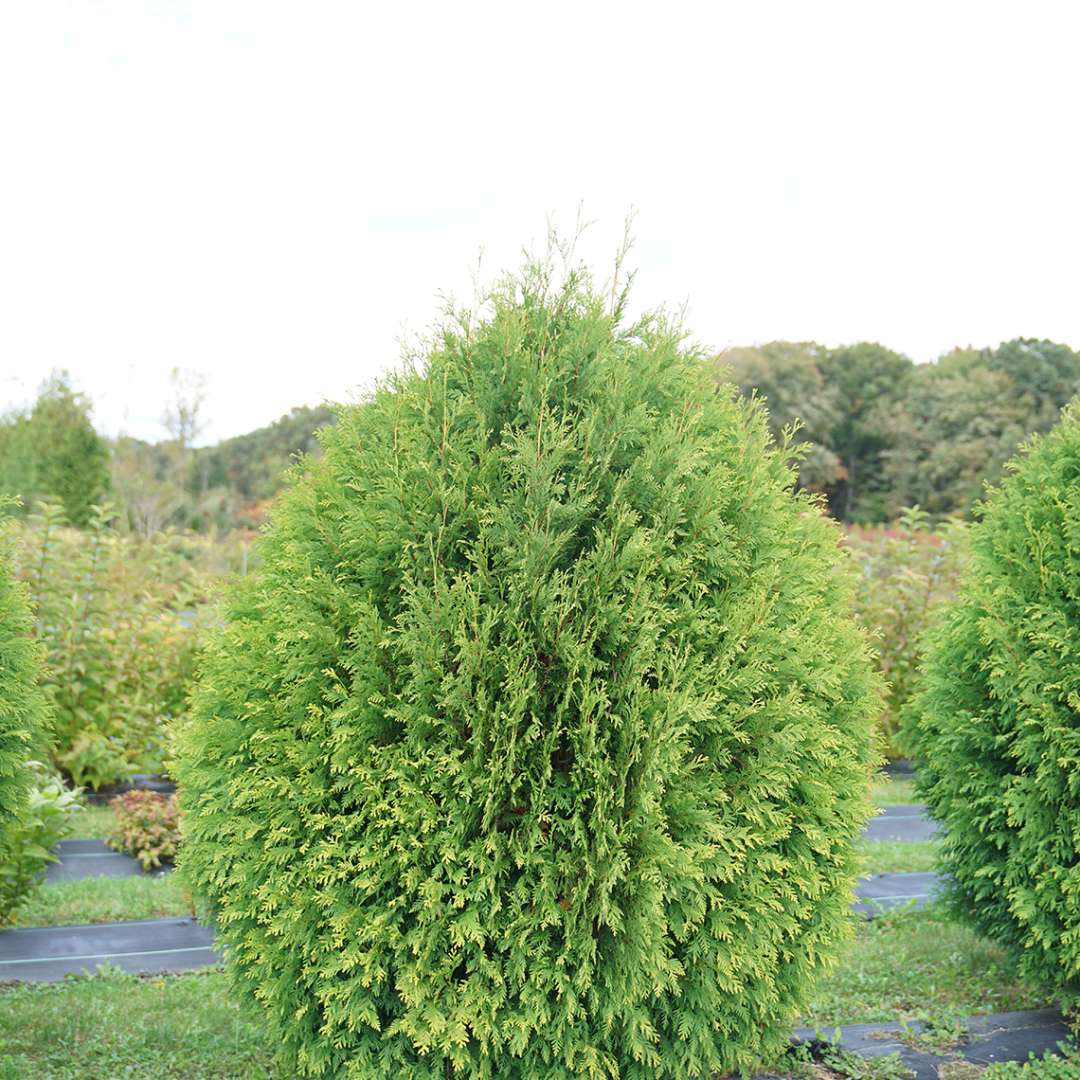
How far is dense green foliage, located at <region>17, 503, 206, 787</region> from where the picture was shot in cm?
950

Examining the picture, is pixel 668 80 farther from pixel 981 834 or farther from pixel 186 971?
pixel 186 971

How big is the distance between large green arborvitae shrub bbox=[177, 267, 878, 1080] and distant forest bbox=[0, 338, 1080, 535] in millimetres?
25527

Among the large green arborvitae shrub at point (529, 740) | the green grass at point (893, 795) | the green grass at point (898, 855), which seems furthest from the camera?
the green grass at point (893, 795)

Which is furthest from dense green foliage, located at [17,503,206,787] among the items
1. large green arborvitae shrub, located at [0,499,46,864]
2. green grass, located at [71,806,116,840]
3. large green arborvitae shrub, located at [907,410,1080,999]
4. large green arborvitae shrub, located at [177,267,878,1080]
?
large green arborvitae shrub, located at [907,410,1080,999]

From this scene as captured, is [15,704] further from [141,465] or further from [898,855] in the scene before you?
[141,465]

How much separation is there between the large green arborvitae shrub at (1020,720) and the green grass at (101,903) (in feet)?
16.7

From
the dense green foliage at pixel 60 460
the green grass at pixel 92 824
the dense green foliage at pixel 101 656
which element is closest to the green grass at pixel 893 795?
the dense green foliage at pixel 101 656

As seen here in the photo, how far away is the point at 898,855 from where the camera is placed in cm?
827

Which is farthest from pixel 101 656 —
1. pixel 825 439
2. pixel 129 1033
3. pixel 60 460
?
pixel 825 439

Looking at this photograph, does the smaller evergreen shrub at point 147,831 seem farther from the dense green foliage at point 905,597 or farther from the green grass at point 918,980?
the dense green foliage at point 905,597

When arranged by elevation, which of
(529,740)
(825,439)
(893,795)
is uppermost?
(825,439)

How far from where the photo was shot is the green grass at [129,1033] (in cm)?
381

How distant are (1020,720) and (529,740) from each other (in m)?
3.00

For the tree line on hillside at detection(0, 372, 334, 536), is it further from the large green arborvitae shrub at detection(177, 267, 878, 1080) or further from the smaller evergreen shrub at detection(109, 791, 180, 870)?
the large green arborvitae shrub at detection(177, 267, 878, 1080)
